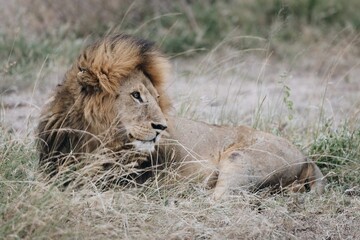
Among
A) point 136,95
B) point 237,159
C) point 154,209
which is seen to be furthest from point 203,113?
point 154,209

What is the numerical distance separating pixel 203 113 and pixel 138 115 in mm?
1601

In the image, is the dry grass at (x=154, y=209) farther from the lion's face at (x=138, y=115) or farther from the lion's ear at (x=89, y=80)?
the lion's ear at (x=89, y=80)

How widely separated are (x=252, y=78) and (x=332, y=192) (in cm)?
353

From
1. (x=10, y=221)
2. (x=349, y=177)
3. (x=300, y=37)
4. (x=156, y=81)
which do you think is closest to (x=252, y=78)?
(x=300, y=37)

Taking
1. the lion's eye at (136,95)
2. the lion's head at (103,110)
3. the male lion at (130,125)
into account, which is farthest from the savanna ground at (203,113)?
the lion's eye at (136,95)

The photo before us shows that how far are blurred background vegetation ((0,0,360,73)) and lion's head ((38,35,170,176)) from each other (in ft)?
10.9

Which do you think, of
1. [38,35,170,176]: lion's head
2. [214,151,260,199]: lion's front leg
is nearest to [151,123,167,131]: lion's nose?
[38,35,170,176]: lion's head

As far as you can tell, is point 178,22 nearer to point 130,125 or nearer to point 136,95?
point 136,95

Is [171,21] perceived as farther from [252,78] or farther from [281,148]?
[281,148]

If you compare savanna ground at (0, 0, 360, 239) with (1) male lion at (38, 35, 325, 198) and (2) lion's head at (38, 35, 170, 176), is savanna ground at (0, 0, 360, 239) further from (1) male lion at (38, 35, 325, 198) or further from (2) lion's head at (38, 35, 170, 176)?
(2) lion's head at (38, 35, 170, 176)

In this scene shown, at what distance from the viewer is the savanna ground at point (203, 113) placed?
14.0ft

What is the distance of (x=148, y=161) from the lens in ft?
16.3

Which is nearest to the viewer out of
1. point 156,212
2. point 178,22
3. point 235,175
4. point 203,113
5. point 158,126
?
point 156,212

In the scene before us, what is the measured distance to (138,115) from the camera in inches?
189
